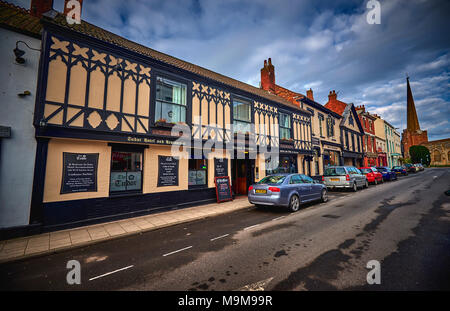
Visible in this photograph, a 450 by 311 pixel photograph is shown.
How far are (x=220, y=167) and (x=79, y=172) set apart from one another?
622 cm

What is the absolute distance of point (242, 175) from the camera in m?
12.6

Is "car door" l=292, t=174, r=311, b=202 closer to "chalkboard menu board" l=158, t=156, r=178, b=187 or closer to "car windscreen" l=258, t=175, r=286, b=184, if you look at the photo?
"car windscreen" l=258, t=175, r=286, b=184

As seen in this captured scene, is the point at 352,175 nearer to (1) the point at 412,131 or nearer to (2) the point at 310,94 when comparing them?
(2) the point at 310,94

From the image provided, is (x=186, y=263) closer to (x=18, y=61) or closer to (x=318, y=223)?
(x=318, y=223)

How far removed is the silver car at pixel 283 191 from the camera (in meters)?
7.19

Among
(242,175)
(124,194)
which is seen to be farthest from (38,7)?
(242,175)

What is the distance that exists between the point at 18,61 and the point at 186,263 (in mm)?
7914

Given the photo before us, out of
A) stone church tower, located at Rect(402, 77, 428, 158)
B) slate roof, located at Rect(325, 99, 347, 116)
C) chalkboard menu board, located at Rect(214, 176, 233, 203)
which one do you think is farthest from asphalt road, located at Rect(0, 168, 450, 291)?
stone church tower, located at Rect(402, 77, 428, 158)

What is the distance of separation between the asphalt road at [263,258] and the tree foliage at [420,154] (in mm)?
70931

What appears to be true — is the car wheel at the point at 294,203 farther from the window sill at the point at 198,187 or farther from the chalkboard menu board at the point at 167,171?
the chalkboard menu board at the point at 167,171

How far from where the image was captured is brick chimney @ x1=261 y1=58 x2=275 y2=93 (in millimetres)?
17797

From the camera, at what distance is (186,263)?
3682mm

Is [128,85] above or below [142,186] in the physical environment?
above
